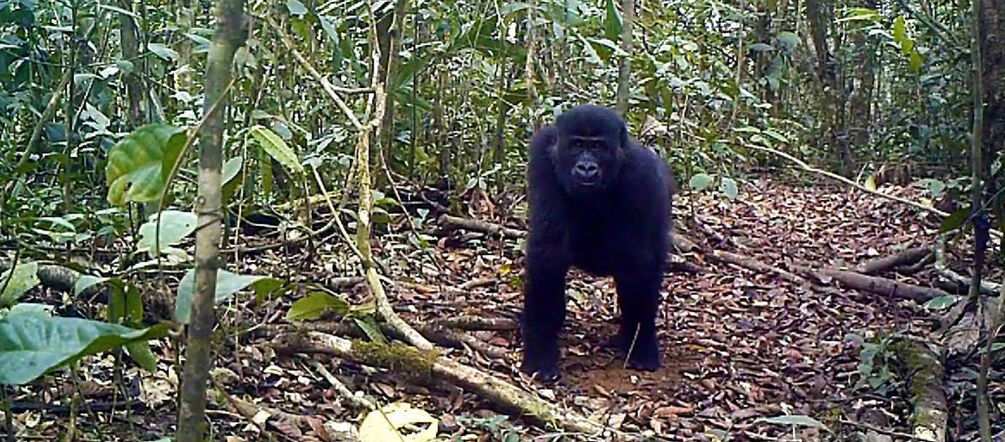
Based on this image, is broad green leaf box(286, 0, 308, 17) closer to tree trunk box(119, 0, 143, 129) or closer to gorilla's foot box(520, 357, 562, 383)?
tree trunk box(119, 0, 143, 129)

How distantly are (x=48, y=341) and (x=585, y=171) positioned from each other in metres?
3.13

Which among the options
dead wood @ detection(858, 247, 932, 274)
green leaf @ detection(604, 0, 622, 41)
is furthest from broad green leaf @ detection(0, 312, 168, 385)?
dead wood @ detection(858, 247, 932, 274)

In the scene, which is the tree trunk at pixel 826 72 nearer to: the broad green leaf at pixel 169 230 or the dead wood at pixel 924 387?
the dead wood at pixel 924 387

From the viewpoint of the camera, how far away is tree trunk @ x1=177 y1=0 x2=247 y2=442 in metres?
1.74

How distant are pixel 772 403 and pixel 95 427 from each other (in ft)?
8.79

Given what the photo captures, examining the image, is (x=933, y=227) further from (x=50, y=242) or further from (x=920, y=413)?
(x=50, y=242)

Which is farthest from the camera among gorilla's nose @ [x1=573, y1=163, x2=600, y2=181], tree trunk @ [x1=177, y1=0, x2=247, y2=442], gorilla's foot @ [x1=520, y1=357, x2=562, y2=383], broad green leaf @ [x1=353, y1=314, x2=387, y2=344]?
gorilla's nose @ [x1=573, y1=163, x2=600, y2=181]

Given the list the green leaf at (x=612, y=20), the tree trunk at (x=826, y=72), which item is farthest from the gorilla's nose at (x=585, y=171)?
the tree trunk at (x=826, y=72)

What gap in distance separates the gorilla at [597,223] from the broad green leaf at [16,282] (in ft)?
7.59

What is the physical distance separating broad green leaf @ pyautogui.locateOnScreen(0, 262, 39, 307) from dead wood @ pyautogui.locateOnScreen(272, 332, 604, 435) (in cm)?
143

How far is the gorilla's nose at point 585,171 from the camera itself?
457cm

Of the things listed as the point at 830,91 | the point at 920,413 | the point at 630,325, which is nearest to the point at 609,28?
the point at 630,325

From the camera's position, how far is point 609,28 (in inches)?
211

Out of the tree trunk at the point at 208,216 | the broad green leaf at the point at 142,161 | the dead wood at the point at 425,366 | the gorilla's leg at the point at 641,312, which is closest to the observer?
the tree trunk at the point at 208,216
